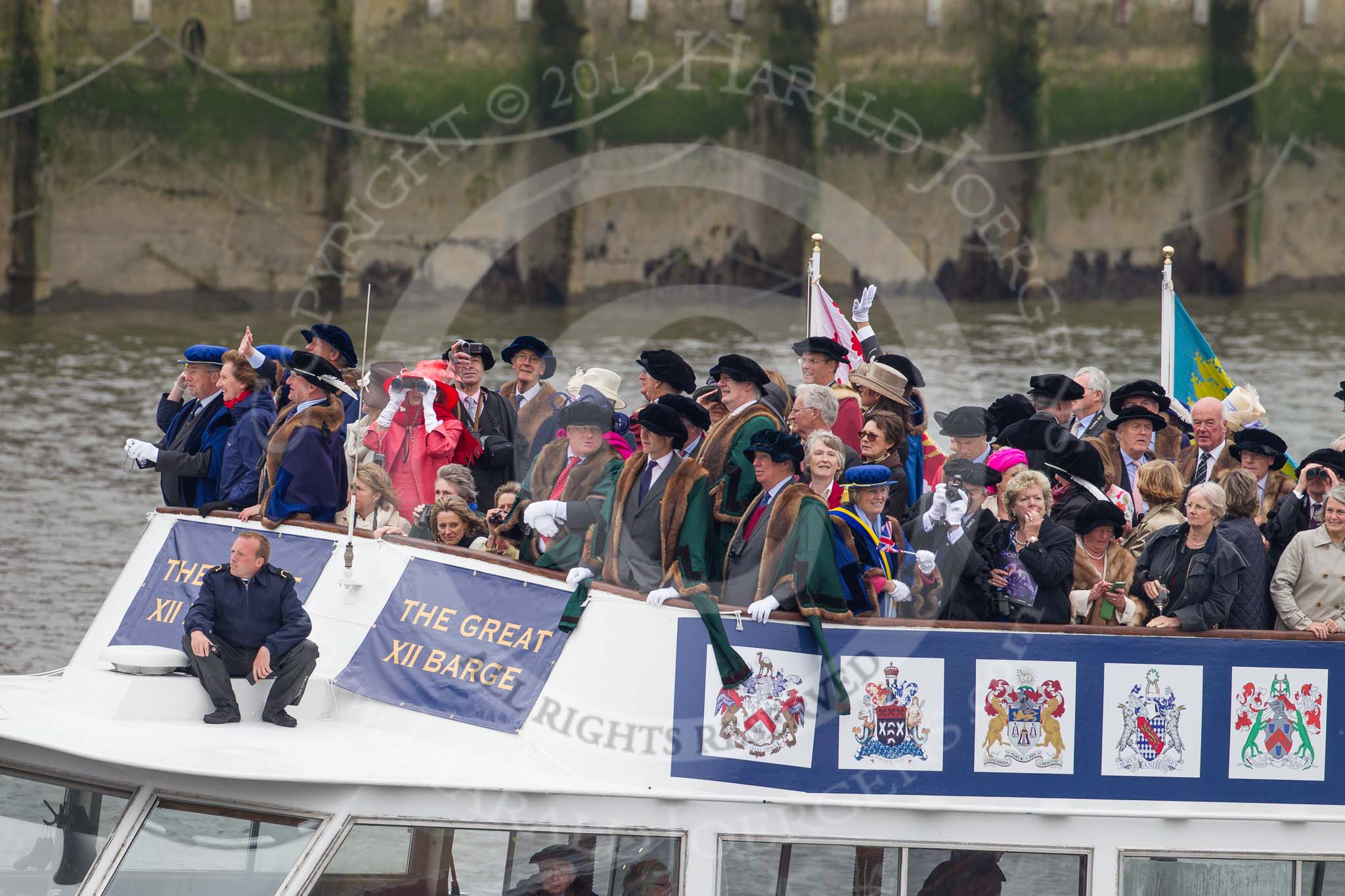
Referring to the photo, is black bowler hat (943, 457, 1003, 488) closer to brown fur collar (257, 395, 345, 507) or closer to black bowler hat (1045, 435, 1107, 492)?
black bowler hat (1045, 435, 1107, 492)

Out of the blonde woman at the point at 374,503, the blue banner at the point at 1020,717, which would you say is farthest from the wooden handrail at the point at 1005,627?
the blonde woman at the point at 374,503

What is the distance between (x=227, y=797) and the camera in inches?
366

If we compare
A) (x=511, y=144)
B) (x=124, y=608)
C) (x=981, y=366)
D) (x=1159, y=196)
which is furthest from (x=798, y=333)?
(x=124, y=608)

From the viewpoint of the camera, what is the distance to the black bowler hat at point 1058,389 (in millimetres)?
12867

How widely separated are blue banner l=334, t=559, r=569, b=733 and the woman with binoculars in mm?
1406

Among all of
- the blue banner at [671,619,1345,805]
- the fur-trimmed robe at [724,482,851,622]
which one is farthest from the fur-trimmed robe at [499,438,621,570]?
the fur-trimmed robe at [724,482,851,622]

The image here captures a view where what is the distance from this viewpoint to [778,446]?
9.41 metres

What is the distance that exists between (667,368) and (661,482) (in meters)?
1.54

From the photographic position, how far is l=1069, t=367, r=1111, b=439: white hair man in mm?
13430

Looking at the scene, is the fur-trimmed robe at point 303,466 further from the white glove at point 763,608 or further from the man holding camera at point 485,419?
the white glove at point 763,608

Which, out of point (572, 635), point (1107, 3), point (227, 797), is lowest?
point (227, 797)

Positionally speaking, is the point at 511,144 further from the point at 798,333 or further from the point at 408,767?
the point at 408,767

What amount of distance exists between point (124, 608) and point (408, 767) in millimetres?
2834

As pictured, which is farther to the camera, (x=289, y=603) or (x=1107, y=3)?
(x=1107, y=3)
